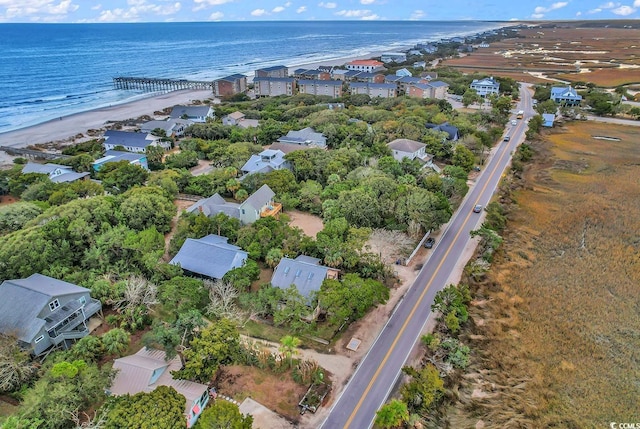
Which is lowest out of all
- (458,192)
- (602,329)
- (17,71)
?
(602,329)

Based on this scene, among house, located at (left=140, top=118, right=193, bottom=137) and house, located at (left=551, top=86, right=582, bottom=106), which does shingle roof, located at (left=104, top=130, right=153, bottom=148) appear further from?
house, located at (left=551, top=86, right=582, bottom=106)

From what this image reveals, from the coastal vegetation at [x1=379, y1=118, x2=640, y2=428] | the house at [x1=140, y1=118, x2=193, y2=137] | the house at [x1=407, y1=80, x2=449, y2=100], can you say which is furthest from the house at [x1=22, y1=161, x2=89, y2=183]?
the house at [x1=407, y1=80, x2=449, y2=100]

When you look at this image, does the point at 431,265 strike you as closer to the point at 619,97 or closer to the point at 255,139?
the point at 255,139

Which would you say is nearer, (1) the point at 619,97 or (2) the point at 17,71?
(1) the point at 619,97

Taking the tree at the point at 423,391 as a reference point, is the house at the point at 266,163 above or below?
above

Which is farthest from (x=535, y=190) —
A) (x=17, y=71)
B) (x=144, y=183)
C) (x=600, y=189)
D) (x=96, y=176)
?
(x=17, y=71)

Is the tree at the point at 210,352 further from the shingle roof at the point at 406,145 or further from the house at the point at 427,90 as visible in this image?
the house at the point at 427,90

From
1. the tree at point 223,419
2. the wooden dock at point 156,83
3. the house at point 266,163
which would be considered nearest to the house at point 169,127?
the house at point 266,163
